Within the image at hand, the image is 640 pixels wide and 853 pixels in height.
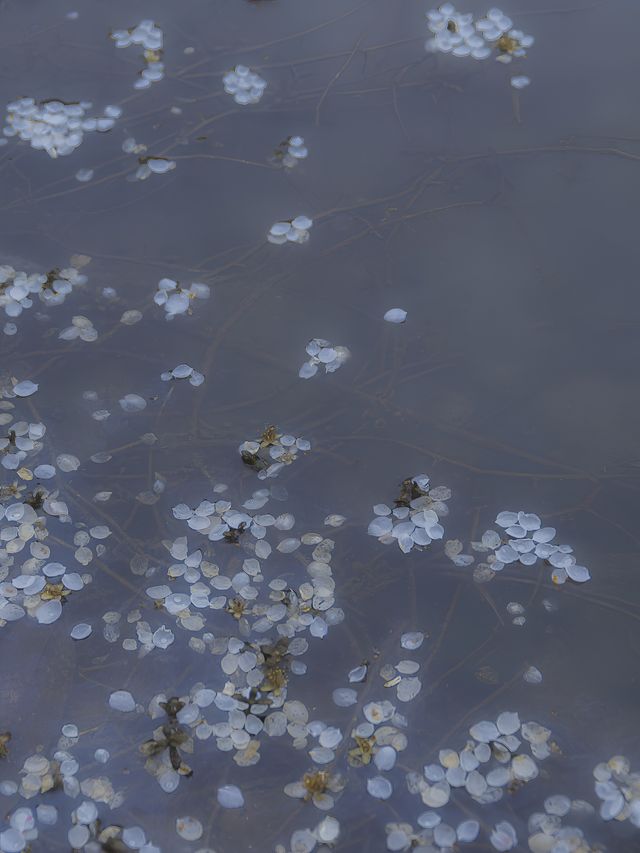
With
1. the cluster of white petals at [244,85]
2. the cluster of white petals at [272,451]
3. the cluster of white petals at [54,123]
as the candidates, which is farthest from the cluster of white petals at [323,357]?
the cluster of white petals at [54,123]

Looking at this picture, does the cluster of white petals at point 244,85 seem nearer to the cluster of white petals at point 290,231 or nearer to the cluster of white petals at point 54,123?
the cluster of white petals at point 54,123

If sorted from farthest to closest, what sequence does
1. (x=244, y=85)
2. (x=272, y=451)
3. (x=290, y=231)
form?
(x=244, y=85) → (x=290, y=231) → (x=272, y=451)

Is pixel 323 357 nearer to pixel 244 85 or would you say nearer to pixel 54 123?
pixel 244 85

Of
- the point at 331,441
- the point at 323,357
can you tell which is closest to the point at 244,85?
the point at 323,357

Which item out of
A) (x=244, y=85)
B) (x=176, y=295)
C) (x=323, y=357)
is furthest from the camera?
(x=244, y=85)

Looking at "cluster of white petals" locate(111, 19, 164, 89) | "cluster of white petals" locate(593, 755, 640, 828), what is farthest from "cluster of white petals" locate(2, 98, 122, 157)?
"cluster of white petals" locate(593, 755, 640, 828)

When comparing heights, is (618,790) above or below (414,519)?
below

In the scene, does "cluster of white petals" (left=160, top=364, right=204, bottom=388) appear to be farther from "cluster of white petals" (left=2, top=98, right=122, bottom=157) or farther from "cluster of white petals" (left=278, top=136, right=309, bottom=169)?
"cluster of white petals" (left=2, top=98, right=122, bottom=157)

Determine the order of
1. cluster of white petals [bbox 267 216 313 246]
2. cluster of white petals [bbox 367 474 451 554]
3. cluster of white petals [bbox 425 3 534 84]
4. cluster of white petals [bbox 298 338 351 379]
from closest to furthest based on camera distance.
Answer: cluster of white petals [bbox 367 474 451 554]
cluster of white petals [bbox 298 338 351 379]
cluster of white petals [bbox 267 216 313 246]
cluster of white petals [bbox 425 3 534 84]

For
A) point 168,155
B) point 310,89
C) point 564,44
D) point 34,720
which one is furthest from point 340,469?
point 564,44
